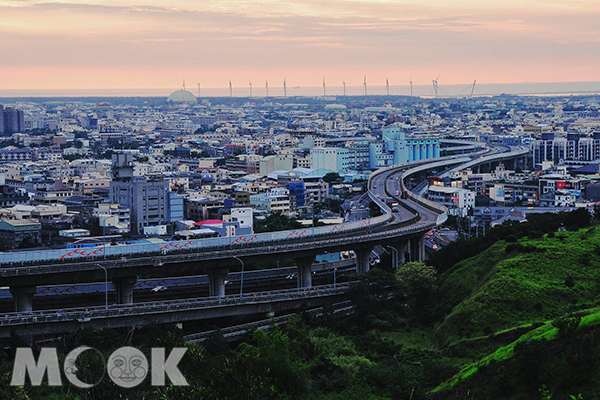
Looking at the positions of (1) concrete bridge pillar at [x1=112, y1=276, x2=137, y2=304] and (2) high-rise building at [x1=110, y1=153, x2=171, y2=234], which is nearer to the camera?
(1) concrete bridge pillar at [x1=112, y1=276, x2=137, y2=304]

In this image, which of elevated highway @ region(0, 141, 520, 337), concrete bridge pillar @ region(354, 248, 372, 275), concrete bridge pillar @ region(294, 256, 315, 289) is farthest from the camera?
concrete bridge pillar @ region(354, 248, 372, 275)

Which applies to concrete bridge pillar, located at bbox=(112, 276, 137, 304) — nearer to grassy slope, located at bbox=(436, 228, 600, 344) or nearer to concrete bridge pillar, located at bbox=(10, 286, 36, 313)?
concrete bridge pillar, located at bbox=(10, 286, 36, 313)

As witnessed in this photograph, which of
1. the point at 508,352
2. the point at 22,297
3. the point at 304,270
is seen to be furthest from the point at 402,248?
the point at 508,352

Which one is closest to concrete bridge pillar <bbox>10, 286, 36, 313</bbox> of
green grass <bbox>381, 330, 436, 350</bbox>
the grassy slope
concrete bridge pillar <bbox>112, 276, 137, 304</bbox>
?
concrete bridge pillar <bbox>112, 276, 137, 304</bbox>

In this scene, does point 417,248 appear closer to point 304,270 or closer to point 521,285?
point 304,270

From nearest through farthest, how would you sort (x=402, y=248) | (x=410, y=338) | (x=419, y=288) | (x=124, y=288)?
1. (x=410, y=338)
2. (x=419, y=288)
3. (x=124, y=288)
4. (x=402, y=248)

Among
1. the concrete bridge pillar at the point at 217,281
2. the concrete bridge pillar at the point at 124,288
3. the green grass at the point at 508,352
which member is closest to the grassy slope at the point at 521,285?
the green grass at the point at 508,352

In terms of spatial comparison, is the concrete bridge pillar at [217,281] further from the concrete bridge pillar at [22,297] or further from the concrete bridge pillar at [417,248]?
the concrete bridge pillar at [417,248]

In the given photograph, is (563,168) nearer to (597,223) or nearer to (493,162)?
(493,162)

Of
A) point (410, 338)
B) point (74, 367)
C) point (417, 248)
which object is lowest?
point (410, 338)
